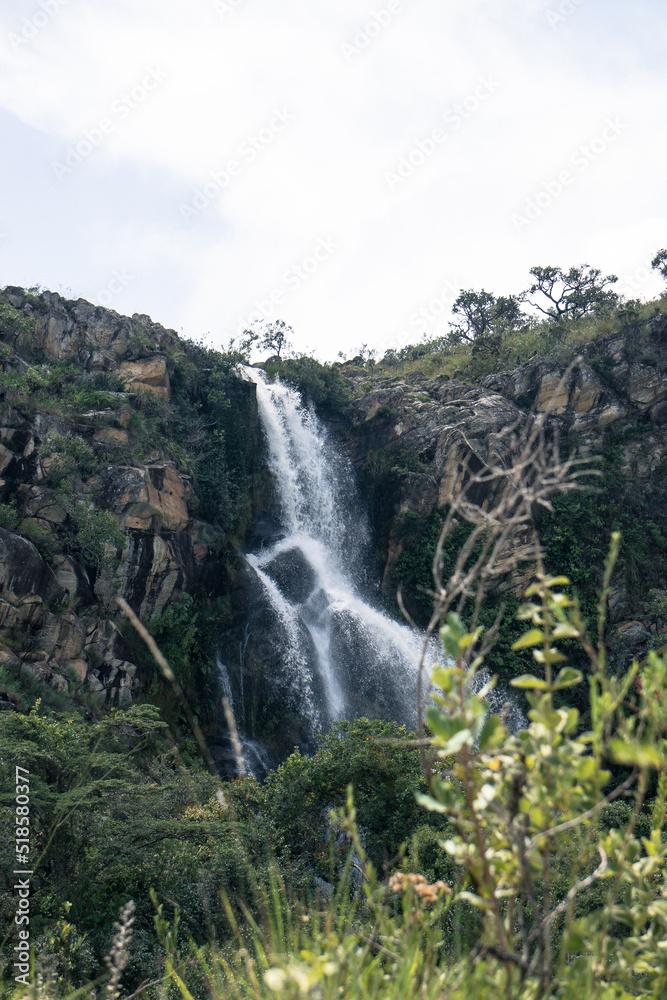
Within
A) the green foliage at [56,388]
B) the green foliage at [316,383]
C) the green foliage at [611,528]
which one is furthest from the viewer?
the green foliage at [316,383]

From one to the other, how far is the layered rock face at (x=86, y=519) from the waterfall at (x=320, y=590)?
2206 mm

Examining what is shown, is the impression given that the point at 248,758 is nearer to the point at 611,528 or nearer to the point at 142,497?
the point at 142,497

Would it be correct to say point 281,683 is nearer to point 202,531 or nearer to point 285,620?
point 285,620

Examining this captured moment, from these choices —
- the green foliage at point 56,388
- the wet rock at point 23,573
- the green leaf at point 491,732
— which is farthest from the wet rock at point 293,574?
the green leaf at point 491,732

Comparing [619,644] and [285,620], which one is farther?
[619,644]

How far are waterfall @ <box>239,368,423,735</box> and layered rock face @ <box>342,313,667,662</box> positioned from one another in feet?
4.27

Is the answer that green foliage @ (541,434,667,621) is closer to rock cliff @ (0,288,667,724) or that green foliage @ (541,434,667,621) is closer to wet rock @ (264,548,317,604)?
rock cliff @ (0,288,667,724)

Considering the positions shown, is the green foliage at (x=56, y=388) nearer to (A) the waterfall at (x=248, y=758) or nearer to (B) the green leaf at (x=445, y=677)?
(A) the waterfall at (x=248, y=758)

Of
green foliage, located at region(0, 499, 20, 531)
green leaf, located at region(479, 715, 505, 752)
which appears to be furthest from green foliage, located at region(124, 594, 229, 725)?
green leaf, located at region(479, 715, 505, 752)

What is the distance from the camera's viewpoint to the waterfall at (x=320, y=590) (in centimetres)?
1398

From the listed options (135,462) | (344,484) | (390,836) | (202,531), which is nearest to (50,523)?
(135,462)

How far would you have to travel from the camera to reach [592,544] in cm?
1753

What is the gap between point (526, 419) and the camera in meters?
18.3

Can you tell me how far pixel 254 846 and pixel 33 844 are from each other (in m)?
2.45
